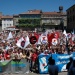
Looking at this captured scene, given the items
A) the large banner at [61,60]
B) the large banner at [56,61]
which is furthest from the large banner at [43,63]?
the large banner at [61,60]

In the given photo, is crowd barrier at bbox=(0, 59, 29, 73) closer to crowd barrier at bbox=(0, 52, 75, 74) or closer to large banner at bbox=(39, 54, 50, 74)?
crowd barrier at bbox=(0, 52, 75, 74)

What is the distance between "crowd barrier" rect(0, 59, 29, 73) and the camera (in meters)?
15.4

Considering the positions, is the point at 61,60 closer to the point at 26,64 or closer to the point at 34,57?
the point at 34,57

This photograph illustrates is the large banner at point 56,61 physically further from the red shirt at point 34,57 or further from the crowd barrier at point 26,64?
the red shirt at point 34,57

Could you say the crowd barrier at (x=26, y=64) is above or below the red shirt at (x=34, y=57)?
below

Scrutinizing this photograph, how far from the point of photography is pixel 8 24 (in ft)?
518

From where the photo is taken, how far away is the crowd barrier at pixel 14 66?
1542 centimetres

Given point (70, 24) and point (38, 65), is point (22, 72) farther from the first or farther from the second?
point (70, 24)

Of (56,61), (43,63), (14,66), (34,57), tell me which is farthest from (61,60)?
(14,66)

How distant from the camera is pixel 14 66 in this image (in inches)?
611

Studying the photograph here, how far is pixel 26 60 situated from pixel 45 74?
49.4 inches

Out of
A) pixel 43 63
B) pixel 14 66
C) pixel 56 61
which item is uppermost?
pixel 56 61

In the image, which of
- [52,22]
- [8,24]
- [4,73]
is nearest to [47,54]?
[4,73]

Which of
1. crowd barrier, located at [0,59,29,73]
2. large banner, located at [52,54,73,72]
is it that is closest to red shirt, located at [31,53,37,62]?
crowd barrier, located at [0,59,29,73]
